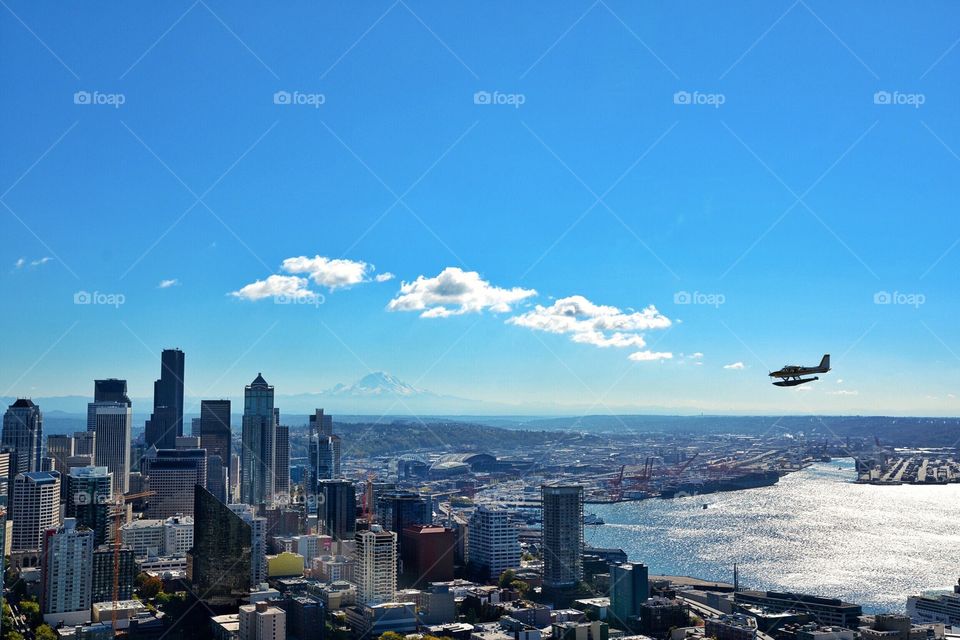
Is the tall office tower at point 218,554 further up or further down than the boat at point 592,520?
further up

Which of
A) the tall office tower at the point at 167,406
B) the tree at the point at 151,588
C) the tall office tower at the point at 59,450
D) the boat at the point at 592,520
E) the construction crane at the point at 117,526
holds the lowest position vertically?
the boat at the point at 592,520

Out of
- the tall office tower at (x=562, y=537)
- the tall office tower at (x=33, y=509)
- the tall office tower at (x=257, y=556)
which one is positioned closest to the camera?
the tall office tower at (x=257, y=556)

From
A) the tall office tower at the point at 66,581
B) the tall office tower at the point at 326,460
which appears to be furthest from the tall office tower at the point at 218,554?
the tall office tower at the point at 326,460

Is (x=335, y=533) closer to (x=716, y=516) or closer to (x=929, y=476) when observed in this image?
(x=716, y=516)

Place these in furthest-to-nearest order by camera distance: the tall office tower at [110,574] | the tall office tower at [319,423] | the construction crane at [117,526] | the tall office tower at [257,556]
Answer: the tall office tower at [319,423] < the tall office tower at [257,556] < the tall office tower at [110,574] < the construction crane at [117,526]

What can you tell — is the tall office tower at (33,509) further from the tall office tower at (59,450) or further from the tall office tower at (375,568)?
the tall office tower at (59,450)

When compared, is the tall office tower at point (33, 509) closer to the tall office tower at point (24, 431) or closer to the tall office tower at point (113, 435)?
the tall office tower at point (24, 431)

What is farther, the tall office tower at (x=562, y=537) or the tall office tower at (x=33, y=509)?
the tall office tower at (x=33, y=509)

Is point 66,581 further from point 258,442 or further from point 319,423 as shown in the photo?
point 319,423
